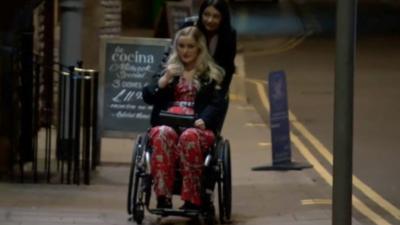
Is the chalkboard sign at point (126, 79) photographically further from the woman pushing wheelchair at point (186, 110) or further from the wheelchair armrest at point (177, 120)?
the wheelchair armrest at point (177, 120)

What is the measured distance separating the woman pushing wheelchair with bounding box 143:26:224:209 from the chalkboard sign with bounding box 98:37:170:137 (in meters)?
3.17

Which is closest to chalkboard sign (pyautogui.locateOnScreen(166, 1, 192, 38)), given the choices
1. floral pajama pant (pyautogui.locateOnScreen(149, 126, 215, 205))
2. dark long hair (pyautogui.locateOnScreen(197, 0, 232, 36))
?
dark long hair (pyautogui.locateOnScreen(197, 0, 232, 36))

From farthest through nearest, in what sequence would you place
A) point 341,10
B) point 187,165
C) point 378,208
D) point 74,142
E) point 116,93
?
point 116,93 → point 74,142 → point 378,208 → point 187,165 → point 341,10

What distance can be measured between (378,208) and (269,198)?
36.2 inches

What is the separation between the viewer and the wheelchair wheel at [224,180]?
761 cm

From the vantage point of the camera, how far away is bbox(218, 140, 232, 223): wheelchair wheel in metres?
7.61

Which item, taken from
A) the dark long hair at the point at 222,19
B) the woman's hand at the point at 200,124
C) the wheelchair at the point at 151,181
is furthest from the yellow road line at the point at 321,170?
the dark long hair at the point at 222,19

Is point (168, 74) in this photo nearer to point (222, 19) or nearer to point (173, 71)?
point (173, 71)

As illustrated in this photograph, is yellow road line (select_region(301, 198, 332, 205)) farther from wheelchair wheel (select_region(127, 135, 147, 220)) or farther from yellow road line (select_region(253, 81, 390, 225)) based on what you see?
wheelchair wheel (select_region(127, 135, 147, 220))

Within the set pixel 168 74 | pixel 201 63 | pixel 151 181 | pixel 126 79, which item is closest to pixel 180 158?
pixel 151 181

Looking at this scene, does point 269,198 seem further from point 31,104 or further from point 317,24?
point 317,24

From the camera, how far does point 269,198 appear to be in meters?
9.41

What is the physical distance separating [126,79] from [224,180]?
3.75 meters

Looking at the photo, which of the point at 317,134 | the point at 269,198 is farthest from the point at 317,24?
the point at 269,198
